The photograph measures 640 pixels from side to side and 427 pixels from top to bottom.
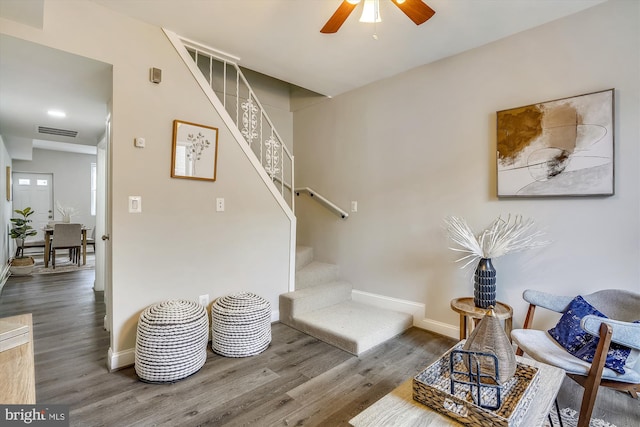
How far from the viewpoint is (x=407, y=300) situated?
125 inches

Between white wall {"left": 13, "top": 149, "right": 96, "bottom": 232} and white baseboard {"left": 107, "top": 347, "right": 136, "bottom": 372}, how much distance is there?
24.8 ft

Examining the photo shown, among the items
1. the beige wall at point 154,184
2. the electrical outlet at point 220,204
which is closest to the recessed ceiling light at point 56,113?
the beige wall at point 154,184

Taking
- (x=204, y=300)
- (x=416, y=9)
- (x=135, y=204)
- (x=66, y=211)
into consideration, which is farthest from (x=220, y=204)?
(x=66, y=211)

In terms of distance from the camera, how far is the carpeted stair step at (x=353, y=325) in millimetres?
2635

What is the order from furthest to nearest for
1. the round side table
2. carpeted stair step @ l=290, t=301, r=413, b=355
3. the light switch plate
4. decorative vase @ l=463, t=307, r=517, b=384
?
1. carpeted stair step @ l=290, t=301, r=413, b=355
2. the light switch plate
3. the round side table
4. decorative vase @ l=463, t=307, r=517, b=384

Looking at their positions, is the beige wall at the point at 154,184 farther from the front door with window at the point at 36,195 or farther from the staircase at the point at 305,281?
the front door with window at the point at 36,195

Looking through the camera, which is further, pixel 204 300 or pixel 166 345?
pixel 204 300

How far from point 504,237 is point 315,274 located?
200cm

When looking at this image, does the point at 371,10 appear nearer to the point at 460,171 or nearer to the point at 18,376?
the point at 460,171

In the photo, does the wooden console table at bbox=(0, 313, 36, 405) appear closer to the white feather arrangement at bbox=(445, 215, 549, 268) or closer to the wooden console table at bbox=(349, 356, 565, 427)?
the wooden console table at bbox=(349, 356, 565, 427)

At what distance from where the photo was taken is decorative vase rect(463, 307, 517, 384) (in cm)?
127

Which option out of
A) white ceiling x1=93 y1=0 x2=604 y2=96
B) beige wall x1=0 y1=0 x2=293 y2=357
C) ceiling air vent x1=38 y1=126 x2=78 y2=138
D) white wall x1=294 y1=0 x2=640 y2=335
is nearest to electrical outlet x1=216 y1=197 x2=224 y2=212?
beige wall x1=0 y1=0 x2=293 y2=357

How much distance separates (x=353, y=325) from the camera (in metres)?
2.88

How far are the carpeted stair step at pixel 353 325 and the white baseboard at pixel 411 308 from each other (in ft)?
0.21
